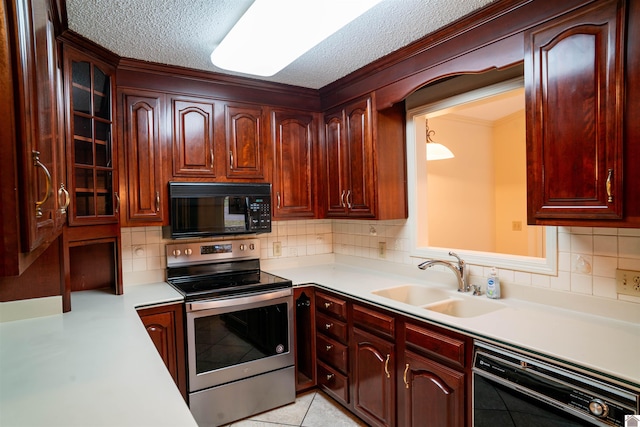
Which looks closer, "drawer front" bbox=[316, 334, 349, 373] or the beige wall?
"drawer front" bbox=[316, 334, 349, 373]

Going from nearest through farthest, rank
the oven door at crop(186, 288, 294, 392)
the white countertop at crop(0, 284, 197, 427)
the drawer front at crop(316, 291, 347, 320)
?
1. the white countertop at crop(0, 284, 197, 427)
2. the oven door at crop(186, 288, 294, 392)
3. the drawer front at crop(316, 291, 347, 320)

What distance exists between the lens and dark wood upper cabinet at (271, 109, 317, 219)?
2943 millimetres

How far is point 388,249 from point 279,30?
179 cm

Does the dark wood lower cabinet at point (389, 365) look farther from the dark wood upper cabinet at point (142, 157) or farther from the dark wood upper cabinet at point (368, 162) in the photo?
the dark wood upper cabinet at point (142, 157)

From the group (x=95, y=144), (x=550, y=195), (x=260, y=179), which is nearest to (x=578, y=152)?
(x=550, y=195)

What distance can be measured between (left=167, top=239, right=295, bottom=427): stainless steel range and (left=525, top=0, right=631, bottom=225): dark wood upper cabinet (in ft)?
5.54

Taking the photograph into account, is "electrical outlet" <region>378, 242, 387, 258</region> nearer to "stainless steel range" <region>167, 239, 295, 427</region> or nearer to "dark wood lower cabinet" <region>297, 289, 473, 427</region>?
"dark wood lower cabinet" <region>297, 289, 473, 427</region>

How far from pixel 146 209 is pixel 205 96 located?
880mm

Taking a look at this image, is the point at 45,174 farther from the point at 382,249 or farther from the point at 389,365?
the point at 382,249

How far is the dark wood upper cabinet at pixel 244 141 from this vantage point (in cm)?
276

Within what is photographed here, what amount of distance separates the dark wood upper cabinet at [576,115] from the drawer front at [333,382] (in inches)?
61.4

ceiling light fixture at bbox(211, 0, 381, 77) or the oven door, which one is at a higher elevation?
ceiling light fixture at bbox(211, 0, 381, 77)

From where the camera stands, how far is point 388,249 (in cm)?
292

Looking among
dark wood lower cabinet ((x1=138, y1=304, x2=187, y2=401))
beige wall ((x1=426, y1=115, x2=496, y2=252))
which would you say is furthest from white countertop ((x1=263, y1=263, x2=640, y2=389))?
beige wall ((x1=426, y1=115, x2=496, y2=252))
